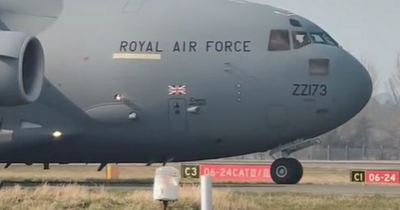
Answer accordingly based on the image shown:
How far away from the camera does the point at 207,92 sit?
72.7 feet

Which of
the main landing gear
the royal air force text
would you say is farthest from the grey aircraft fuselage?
the main landing gear

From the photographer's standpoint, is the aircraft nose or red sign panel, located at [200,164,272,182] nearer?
the aircraft nose

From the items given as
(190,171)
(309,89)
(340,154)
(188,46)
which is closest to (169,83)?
(188,46)

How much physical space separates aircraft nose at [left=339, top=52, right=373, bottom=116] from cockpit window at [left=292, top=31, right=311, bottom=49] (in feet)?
3.18

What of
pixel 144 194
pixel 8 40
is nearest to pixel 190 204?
pixel 144 194

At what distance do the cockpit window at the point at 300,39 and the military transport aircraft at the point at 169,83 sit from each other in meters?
0.06

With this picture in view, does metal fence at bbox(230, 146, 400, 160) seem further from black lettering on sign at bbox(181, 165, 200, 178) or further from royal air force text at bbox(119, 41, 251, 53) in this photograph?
royal air force text at bbox(119, 41, 251, 53)

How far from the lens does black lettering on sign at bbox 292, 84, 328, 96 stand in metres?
22.2

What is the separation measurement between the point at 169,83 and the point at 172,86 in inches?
3.7

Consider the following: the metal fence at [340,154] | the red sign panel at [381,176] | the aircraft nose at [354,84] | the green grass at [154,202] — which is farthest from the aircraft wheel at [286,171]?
the metal fence at [340,154]

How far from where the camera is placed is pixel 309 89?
22.2 meters

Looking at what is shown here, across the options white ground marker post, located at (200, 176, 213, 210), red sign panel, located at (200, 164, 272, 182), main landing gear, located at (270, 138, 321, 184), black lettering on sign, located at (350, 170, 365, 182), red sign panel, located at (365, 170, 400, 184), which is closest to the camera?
white ground marker post, located at (200, 176, 213, 210)

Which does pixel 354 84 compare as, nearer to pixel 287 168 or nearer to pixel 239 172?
pixel 287 168

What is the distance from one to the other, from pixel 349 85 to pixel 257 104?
2.15 m
